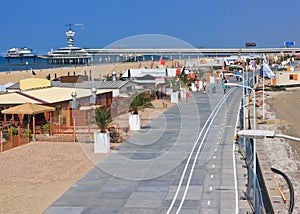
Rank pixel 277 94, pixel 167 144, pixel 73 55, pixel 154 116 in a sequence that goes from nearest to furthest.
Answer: pixel 167 144
pixel 154 116
pixel 277 94
pixel 73 55

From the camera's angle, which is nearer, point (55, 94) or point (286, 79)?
point (55, 94)

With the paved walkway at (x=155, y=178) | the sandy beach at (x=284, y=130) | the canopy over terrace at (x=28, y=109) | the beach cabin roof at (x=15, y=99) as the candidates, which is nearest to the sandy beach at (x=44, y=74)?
the sandy beach at (x=284, y=130)

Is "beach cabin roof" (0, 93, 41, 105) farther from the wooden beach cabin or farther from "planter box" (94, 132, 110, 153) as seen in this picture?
the wooden beach cabin

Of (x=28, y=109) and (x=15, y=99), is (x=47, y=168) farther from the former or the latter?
(x=15, y=99)

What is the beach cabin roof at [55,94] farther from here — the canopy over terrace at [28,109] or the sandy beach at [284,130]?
the sandy beach at [284,130]

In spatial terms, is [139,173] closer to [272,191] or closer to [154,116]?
[272,191]

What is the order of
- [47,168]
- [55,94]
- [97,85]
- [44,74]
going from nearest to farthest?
[47,168] < [55,94] < [97,85] < [44,74]

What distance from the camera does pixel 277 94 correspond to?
65.1m

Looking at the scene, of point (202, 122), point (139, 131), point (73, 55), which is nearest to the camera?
point (139, 131)

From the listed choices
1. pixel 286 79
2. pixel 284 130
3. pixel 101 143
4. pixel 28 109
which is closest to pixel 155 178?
pixel 101 143

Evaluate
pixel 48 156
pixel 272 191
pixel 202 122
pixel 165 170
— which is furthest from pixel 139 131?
pixel 272 191

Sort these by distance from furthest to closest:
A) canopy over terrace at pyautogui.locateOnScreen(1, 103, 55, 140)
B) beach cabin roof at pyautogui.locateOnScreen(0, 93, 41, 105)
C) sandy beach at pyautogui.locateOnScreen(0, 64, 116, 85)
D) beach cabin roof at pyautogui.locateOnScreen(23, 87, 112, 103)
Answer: sandy beach at pyautogui.locateOnScreen(0, 64, 116, 85)
beach cabin roof at pyautogui.locateOnScreen(23, 87, 112, 103)
beach cabin roof at pyautogui.locateOnScreen(0, 93, 41, 105)
canopy over terrace at pyautogui.locateOnScreen(1, 103, 55, 140)

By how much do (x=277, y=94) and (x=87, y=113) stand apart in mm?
38172

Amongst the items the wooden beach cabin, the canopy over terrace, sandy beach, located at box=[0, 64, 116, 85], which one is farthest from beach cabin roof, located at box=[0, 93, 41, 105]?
the wooden beach cabin
